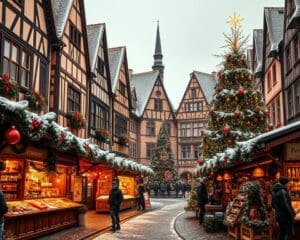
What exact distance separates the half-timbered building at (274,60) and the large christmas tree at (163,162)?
1942 centimetres

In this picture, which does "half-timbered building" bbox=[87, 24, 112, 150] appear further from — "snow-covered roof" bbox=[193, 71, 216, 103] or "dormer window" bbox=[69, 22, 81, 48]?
"snow-covered roof" bbox=[193, 71, 216, 103]

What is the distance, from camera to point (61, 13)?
73.3 feet

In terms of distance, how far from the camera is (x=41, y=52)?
19297 millimetres

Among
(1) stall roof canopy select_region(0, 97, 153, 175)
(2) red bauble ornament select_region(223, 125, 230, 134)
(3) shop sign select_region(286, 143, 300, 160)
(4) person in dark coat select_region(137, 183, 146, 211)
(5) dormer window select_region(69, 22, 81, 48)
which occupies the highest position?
(5) dormer window select_region(69, 22, 81, 48)

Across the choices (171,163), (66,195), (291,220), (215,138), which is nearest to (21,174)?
(66,195)

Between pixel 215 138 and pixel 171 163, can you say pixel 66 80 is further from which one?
pixel 171 163

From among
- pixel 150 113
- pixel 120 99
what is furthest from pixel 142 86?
pixel 120 99

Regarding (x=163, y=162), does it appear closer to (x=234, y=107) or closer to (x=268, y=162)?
(x=234, y=107)

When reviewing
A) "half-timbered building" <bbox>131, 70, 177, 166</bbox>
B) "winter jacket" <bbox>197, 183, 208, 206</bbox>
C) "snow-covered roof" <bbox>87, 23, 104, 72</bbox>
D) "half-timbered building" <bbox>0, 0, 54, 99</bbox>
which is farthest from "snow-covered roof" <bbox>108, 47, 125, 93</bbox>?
"half-timbered building" <bbox>131, 70, 177, 166</bbox>

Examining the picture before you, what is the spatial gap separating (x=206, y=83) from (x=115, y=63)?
26.2 meters

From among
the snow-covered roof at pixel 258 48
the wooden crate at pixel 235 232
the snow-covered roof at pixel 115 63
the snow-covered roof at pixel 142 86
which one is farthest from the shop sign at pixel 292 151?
the snow-covered roof at pixel 142 86

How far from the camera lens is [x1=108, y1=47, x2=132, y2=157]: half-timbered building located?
33750 millimetres

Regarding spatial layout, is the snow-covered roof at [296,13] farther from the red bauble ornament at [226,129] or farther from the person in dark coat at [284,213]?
the person in dark coat at [284,213]

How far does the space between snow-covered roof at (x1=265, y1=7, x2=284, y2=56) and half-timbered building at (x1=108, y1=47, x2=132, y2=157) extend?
11707mm
